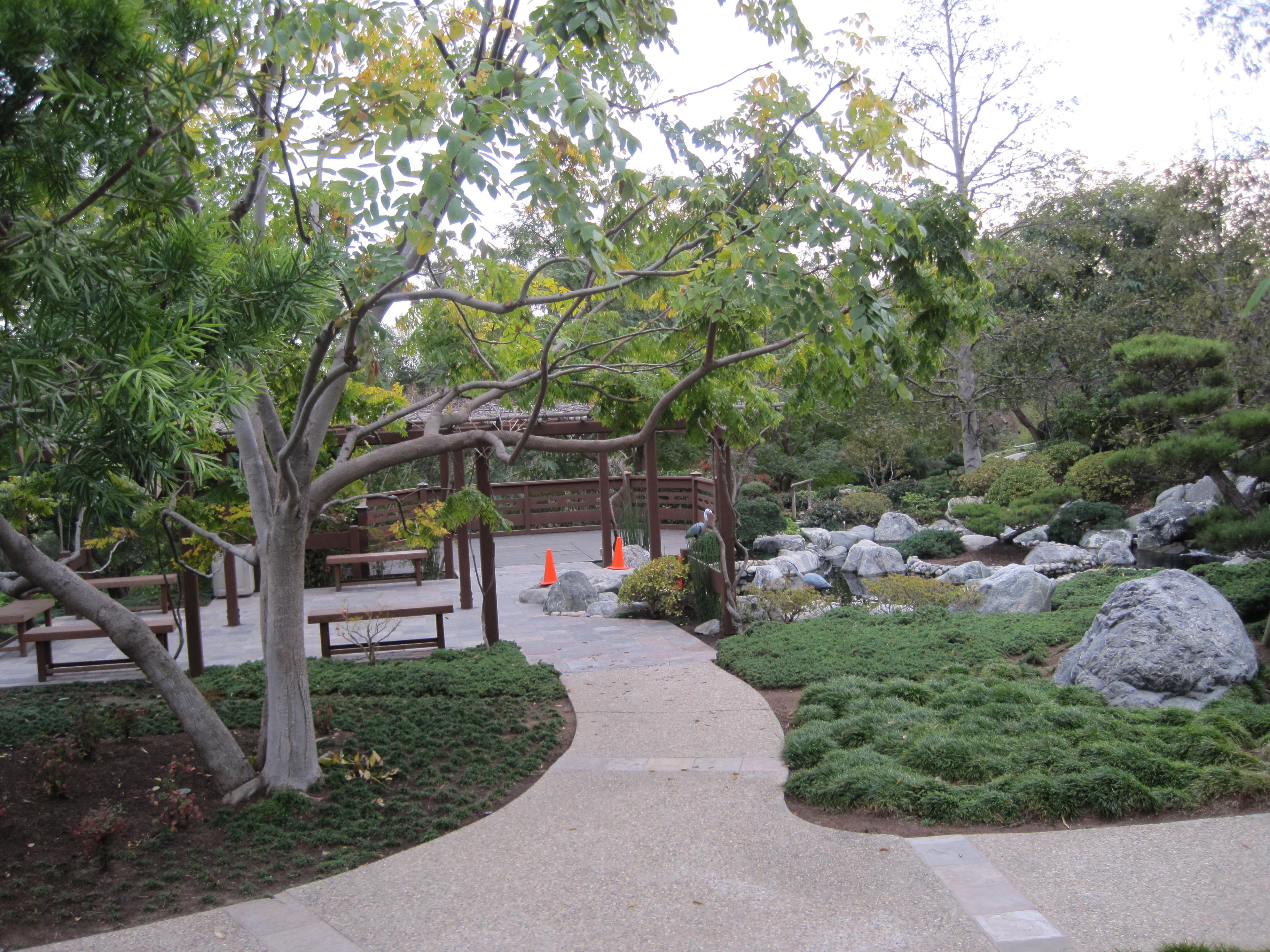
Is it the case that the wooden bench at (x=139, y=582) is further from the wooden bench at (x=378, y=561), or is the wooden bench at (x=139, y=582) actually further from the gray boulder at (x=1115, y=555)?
the gray boulder at (x=1115, y=555)

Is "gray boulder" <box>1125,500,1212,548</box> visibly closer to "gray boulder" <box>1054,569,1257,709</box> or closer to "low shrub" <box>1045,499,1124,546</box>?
"low shrub" <box>1045,499,1124,546</box>

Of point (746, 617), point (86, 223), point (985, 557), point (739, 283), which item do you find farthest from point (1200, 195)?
point (86, 223)

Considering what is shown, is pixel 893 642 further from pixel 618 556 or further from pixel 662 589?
pixel 618 556

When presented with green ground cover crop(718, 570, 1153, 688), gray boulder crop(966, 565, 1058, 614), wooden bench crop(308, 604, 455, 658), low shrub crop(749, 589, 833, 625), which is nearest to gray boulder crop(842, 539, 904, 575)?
gray boulder crop(966, 565, 1058, 614)

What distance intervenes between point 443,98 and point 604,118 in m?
0.71

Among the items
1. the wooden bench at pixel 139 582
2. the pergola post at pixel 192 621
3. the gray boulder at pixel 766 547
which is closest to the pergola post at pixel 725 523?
the pergola post at pixel 192 621

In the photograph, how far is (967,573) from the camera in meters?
13.9

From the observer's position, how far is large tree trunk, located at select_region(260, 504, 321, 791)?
5230mm

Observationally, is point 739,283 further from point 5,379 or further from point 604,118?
point 5,379

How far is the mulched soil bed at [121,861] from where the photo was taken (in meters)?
3.94

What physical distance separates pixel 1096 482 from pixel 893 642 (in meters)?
10.8

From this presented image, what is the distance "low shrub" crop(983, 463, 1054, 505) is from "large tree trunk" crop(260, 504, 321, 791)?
49.2ft

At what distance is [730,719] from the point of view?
6.58m

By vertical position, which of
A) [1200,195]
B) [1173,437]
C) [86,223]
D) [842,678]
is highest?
[1200,195]
